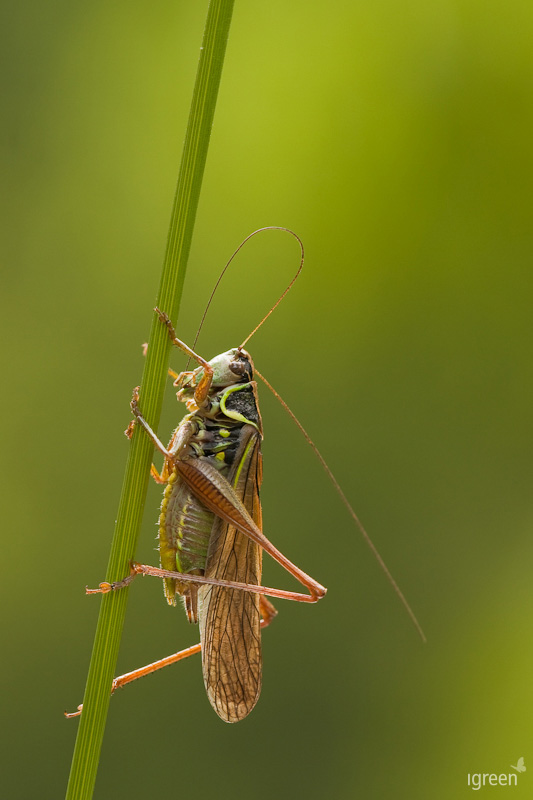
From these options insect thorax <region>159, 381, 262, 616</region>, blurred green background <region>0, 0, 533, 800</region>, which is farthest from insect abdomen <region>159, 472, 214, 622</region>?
blurred green background <region>0, 0, 533, 800</region>

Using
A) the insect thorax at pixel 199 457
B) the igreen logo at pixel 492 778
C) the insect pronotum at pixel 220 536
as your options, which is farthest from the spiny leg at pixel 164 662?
the igreen logo at pixel 492 778

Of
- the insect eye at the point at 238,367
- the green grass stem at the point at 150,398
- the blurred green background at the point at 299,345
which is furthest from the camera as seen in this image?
the blurred green background at the point at 299,345

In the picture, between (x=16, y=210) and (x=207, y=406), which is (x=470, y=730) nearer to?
(x=207, y=406)

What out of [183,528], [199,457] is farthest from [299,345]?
[183,528]

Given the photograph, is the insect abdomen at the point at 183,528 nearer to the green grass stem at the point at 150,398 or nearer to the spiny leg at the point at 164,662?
the spiny leg at the point at 164,662

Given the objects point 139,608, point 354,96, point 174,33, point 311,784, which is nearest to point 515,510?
point 311,784

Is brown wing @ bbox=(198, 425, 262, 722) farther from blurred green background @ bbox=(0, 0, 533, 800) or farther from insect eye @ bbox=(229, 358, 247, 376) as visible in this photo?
blurred green background @ bbox=(0, 0, 533, 800)

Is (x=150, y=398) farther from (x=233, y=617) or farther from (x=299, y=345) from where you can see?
(x=299, y=345)

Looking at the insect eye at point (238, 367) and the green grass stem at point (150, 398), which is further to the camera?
the insect eye at point (238, 367)
